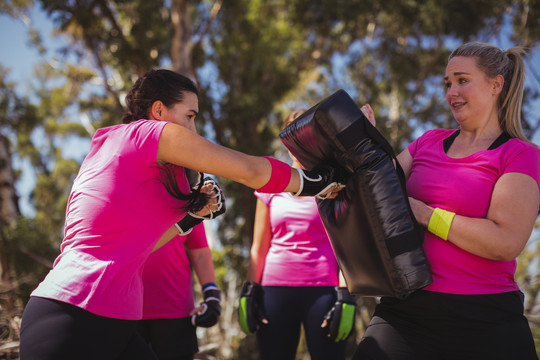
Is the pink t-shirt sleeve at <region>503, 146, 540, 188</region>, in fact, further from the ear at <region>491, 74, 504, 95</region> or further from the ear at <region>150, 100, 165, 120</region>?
the ear at <region>150, 100, 165, 120</region>

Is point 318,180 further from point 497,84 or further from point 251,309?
point 251,309

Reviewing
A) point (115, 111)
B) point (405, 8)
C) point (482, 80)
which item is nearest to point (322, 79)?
point (405, 8)

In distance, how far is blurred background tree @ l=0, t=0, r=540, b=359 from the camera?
986cm

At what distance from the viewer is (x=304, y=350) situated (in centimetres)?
1100

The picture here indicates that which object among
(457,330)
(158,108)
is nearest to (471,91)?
(457,330)

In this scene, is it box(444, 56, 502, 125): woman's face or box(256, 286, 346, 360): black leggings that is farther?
box(256, 286, 346, 360): black leggings

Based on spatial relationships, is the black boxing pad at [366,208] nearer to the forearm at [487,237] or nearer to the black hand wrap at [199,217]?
the forearm at [487,237]

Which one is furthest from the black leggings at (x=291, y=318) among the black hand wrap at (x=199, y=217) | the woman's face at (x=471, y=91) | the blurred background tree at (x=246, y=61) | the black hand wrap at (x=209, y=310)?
the blurred background tree at (x=246, y=61)

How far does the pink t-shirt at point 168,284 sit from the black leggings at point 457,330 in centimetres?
130

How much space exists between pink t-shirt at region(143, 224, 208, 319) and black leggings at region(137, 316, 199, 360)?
1.8 inches

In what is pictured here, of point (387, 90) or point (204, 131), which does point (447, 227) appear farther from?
point (387, 90)

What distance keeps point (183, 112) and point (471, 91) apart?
1234 millimetres

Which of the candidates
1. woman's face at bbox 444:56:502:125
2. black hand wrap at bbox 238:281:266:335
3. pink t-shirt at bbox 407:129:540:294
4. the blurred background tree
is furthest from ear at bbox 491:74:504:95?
the blurred background tree

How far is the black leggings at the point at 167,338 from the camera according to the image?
8.89ft
